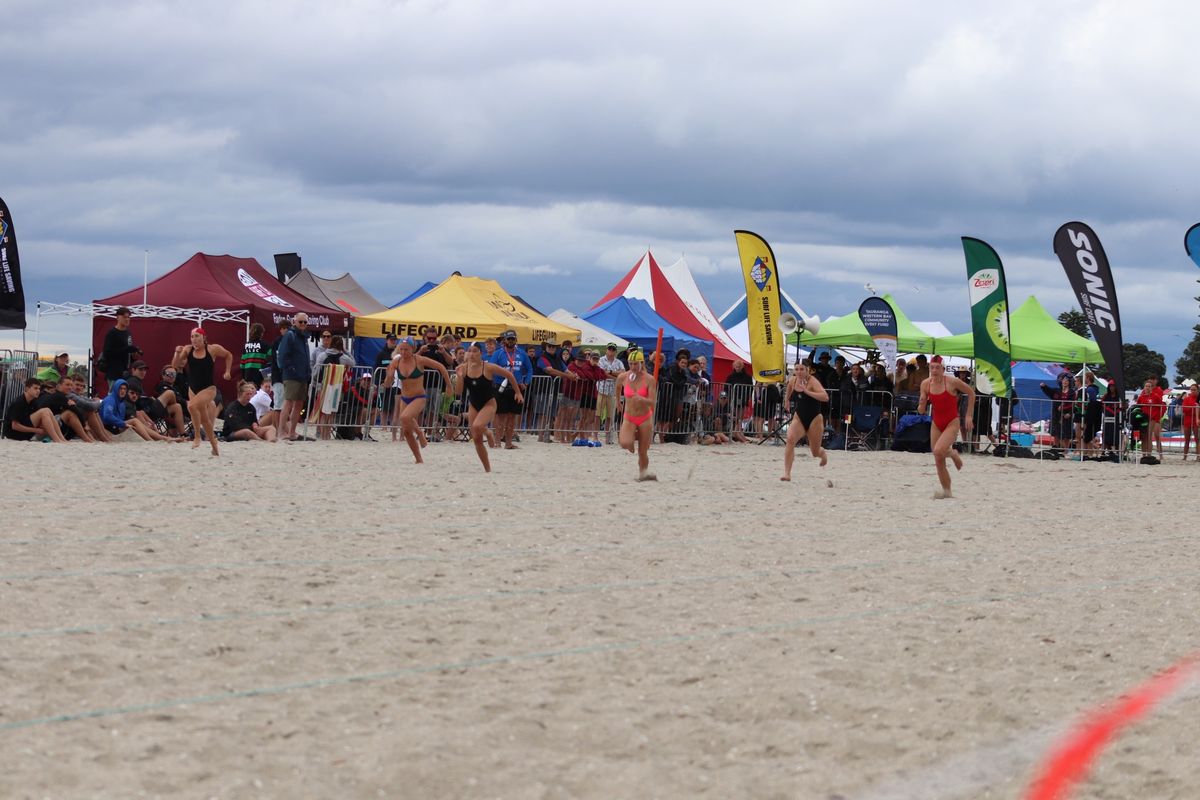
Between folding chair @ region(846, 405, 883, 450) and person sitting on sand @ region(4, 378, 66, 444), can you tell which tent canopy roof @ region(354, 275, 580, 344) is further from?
person sitting on sand @ region(4, 378, 66, 444)

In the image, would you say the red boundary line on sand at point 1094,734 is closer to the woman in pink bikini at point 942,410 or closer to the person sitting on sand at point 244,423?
the woman in pink bikini at point 942,410

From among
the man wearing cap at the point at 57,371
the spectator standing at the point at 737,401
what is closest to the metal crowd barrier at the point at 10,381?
the man wearing cap at the point at 57,371

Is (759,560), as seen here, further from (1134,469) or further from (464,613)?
(1134,469)

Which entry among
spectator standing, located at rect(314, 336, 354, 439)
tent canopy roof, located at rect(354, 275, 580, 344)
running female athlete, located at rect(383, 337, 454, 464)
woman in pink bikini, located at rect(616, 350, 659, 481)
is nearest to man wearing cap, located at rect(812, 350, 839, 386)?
tent canopy roof, located at rect(354, 275, 580, 344)

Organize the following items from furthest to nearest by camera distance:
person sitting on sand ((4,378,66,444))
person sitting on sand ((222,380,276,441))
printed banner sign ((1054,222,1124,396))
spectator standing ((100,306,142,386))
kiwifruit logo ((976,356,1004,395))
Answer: kiwifruit logo ((976,356,1004,395)), printed banner sign ((1054,222,1124,396)), person sitting on sand ((222,380,276,441)), spectator standing ((100,306,142,386)), person sitting on sand ((4,378,66,444))

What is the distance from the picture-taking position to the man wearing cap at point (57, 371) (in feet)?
64.0

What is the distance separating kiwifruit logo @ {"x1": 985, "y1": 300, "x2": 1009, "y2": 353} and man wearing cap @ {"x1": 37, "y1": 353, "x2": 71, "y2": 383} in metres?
14.7

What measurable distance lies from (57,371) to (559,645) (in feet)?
51.2

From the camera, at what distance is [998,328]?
80.7ft

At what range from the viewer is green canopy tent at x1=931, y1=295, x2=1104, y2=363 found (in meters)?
32.2

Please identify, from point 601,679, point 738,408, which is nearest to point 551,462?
point 738,408

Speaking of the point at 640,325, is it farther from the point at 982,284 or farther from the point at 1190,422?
the point at 1190,422

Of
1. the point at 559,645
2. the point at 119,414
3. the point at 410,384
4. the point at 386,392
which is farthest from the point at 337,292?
the point at 559,645

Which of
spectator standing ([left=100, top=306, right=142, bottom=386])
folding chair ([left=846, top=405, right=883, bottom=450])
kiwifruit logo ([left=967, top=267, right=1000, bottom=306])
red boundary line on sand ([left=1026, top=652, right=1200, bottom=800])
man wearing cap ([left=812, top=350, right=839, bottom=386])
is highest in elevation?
kiwifruit logo ([left=967, top=267, right=1000, bottom=306])
